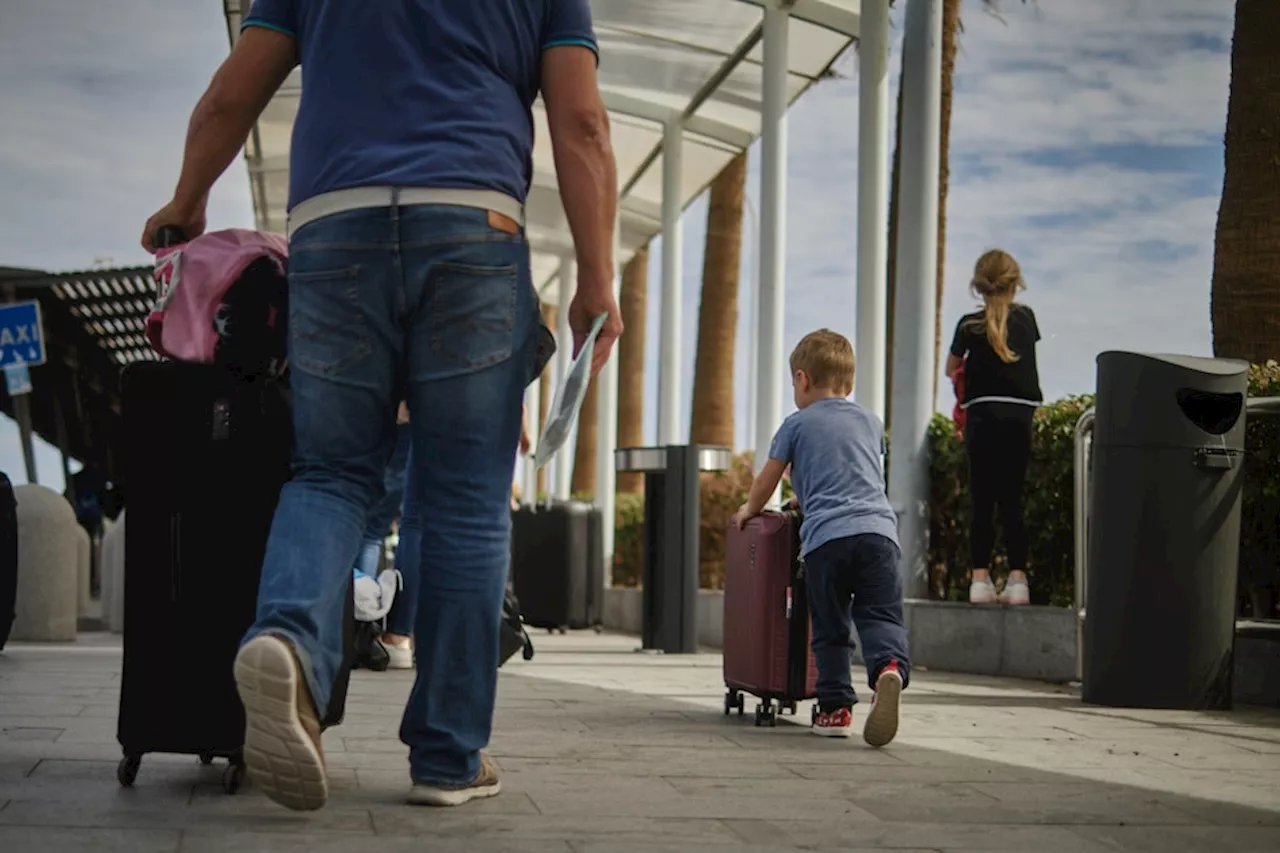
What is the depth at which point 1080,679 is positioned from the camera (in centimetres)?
847

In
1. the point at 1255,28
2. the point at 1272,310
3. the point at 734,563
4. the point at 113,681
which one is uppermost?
the point at 1255,28

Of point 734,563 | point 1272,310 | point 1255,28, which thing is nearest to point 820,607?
point 734,563

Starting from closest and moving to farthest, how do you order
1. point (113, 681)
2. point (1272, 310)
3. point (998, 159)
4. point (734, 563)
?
1. point (734, 563)
2. point (113, 681)
3. point (1272, 310)
4. point (998, 159)

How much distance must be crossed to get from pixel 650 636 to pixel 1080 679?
13.4 ft

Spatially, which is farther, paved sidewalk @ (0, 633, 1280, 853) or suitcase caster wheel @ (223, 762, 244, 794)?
suitcase caster wheel @ (223, 762, 244, 794)

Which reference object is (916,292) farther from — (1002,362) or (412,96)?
(412,96)

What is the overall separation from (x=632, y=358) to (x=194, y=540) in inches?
1103

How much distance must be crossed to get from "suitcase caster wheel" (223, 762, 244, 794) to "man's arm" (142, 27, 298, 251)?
4.39 feet

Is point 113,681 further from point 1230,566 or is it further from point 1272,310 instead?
point 1272,310

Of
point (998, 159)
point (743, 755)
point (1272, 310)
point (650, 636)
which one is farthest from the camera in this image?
point (998, 159)

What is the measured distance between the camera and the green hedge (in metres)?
8.37

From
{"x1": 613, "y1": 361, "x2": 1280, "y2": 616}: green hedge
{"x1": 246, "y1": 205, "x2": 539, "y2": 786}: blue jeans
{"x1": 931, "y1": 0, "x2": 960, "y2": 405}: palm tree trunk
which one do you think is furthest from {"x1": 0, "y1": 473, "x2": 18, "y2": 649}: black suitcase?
{"x1": 931, "y1": 0, "x2": 960, "y2": 405}: palm tree trunk

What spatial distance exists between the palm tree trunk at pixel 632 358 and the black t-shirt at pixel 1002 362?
19868mm

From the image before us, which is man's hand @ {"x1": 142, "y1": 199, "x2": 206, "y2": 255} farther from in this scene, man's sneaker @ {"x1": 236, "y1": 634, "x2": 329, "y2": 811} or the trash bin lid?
the trash bin lid
